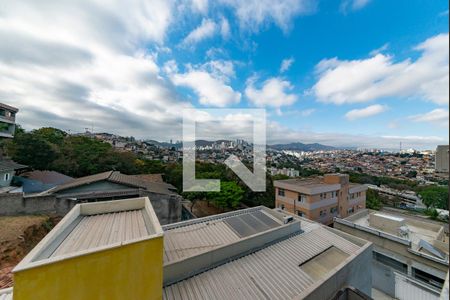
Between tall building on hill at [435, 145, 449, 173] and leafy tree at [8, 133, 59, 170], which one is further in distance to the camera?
leafy tree at [8, 133, 59, 170]

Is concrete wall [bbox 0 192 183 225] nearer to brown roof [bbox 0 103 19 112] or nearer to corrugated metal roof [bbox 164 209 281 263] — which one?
corrugated metal roof [bbox 164 209 281 263]

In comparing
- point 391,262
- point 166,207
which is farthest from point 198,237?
point 391,262

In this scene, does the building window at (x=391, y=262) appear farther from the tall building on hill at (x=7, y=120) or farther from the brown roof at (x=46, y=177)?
the tall building on hill at (x=7, y=120)

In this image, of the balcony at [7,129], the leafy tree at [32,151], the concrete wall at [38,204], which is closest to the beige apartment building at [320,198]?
the concrete wall at [38,204]

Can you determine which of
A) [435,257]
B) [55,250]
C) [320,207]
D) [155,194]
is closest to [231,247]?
[55,250]

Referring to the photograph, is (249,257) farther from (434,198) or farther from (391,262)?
(434,198)

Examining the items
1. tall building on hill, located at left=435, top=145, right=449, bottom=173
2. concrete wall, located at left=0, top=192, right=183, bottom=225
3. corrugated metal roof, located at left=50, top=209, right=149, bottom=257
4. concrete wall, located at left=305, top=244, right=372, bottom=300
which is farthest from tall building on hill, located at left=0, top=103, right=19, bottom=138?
tall building on hill, located at left=435, top=145, right=449, bottom=173

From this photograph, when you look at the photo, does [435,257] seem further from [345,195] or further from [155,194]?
[155,194]
